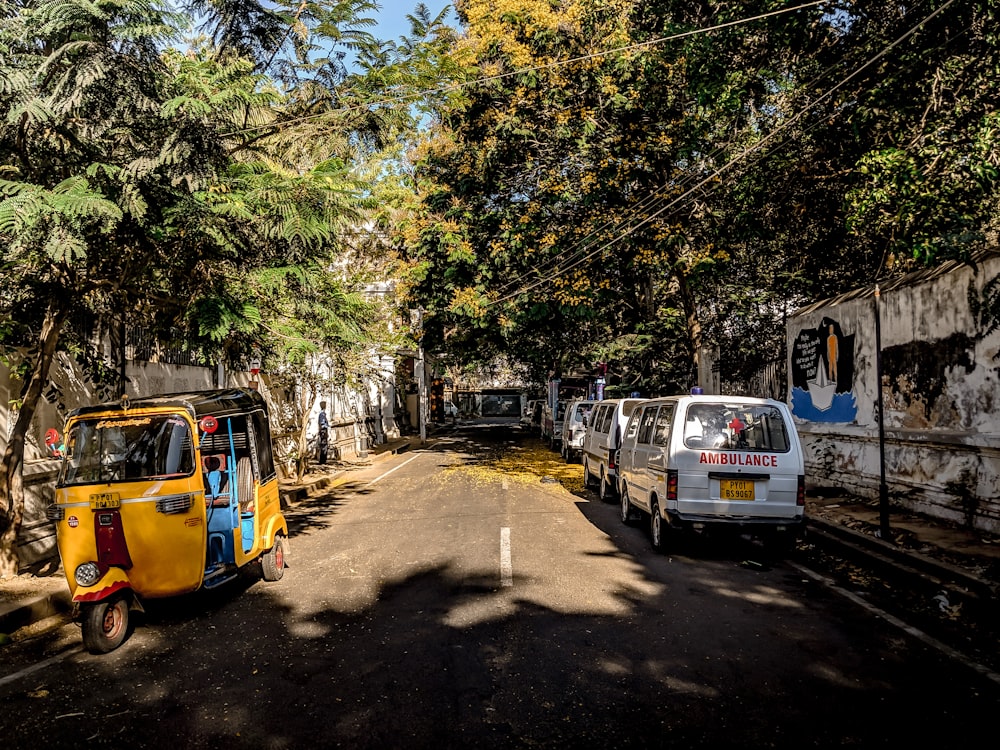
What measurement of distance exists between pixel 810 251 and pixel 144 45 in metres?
14.1

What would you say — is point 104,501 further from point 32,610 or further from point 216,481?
point 32,610

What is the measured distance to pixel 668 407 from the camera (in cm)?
934

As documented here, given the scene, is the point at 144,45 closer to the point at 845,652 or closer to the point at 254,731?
the point at 254,731

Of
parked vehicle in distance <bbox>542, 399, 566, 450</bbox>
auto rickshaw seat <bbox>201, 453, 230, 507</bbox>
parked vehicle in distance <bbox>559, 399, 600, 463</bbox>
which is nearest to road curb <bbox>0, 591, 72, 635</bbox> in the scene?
auto rickshaw seat <bbox>201, 453, 230, 507</bbox>

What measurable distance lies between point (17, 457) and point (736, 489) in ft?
27.5

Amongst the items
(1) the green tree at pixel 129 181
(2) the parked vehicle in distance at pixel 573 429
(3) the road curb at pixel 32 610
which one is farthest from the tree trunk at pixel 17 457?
(2) the parked vehicle in distance at pixel 573 429

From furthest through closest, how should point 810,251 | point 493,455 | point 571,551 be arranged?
point 493,455, point 810,251, point 571,551

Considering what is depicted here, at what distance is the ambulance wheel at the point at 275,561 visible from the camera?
7.77 metres

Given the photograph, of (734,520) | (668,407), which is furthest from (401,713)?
(668,407)

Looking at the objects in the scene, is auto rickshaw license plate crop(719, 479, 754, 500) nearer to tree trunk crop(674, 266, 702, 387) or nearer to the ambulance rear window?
the ambulance rear window

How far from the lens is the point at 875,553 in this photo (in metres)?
8.51

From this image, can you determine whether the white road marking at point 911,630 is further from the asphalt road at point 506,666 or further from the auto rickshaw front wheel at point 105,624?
the auto rickshaw front wheel at point 105,624

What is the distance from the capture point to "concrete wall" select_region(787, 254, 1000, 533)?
930 centimetres

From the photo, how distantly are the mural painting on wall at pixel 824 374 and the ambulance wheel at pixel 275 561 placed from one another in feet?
33.3
